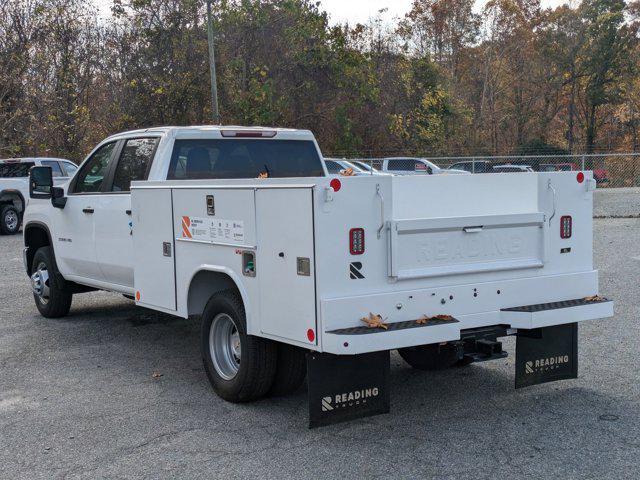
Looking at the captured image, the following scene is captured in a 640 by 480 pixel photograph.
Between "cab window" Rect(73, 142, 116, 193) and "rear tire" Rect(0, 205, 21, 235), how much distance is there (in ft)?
48.9

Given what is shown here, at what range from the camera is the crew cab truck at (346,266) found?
16.6 ft

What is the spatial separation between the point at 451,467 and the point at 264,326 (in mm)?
1504

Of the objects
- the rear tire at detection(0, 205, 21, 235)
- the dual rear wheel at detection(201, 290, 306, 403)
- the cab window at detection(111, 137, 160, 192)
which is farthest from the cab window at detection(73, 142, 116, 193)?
the rear tire at detection(0, 205, 21, 235)

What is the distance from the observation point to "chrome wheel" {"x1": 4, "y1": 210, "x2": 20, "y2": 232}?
22.5m

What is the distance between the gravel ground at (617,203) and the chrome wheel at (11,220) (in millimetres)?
16281

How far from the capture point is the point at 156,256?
6.84 meters

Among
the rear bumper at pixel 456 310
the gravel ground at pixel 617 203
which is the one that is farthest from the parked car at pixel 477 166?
the rear bumper at pixel 456 310

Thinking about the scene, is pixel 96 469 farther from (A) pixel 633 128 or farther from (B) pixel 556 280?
(A) pixel 633 128

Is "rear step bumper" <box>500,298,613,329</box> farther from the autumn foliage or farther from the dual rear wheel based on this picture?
the autumn foliage

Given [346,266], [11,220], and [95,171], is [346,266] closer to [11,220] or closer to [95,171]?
[95,171]

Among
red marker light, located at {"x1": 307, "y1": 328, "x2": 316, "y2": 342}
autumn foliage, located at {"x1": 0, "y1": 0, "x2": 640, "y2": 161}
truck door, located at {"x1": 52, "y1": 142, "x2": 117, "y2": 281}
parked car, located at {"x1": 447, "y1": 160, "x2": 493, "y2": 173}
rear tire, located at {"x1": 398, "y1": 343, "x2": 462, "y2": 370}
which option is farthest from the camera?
autumn foliage, located at {"x1": 0, "y1": 0, "x2": 640, "y2": 161}

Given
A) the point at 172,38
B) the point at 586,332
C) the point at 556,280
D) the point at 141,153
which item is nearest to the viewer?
the point at 556,280

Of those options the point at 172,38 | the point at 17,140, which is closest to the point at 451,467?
the point at 17,140

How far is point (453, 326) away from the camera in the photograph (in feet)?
17.4
